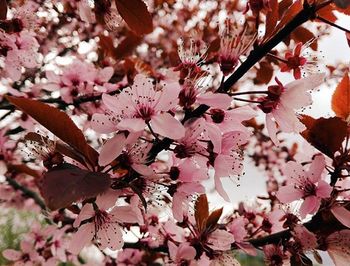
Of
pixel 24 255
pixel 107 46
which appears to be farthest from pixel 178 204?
pixel 24 255

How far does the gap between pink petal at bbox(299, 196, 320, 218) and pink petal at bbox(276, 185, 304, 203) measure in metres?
0.04

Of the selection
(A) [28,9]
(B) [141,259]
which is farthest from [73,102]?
(B) [141,259]

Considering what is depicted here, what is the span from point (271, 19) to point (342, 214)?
1.40ft

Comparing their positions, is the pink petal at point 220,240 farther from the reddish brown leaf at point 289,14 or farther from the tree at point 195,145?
the reddish brown leaf at point 289,14

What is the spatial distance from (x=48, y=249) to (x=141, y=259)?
1.45 ft

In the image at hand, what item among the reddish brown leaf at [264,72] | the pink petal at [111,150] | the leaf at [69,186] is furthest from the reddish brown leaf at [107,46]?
the leaf at [69,186]

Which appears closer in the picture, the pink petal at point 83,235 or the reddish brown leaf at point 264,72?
the pink petal at point 83,235

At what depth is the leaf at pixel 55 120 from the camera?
770 millimetres

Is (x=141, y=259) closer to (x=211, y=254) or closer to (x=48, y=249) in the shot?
(x=48, y=249)

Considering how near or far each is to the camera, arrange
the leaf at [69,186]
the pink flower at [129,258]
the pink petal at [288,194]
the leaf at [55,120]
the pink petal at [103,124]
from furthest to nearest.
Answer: the pink flower at [129,258] → the pink petal at [288,194] → the pink petal at [103,124] → the leaf at [55,120] → the leaf at [69,186]

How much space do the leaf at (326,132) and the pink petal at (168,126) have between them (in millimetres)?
349

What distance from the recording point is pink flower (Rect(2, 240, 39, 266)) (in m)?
2.17

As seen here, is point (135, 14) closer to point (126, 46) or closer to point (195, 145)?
point (195, 145)

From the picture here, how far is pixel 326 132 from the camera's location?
1.00 meters
